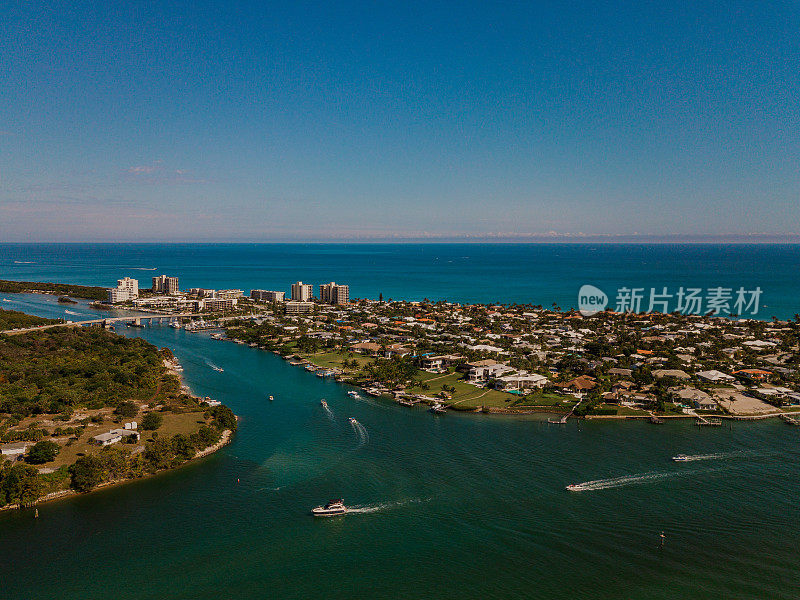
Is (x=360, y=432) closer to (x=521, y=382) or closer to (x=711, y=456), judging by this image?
(x=521, y=382)

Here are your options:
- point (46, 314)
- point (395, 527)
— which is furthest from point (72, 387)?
point (46, 314)

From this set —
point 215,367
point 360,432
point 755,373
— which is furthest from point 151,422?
point 755,373

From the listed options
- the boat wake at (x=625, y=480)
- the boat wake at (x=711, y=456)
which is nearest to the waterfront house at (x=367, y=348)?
the boat wake at (x=625, y=480)

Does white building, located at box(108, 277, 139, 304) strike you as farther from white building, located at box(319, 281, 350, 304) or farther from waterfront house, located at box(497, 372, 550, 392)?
waterfront house, located at box(497, 372, 550, 392)

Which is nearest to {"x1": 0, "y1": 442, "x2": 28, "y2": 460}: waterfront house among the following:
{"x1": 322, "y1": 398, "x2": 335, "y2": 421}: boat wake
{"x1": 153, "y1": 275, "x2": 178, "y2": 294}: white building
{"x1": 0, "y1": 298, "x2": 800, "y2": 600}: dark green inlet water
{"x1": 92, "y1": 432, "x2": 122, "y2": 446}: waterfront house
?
{"x1": 92, "y1": 432, "x2": 122, "y2": 446}: waterfront house

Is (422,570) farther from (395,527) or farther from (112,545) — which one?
(112,545)

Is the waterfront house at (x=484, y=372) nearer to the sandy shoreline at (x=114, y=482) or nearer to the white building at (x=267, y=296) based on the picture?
the sandy shoreline at (x=114, y=482)
